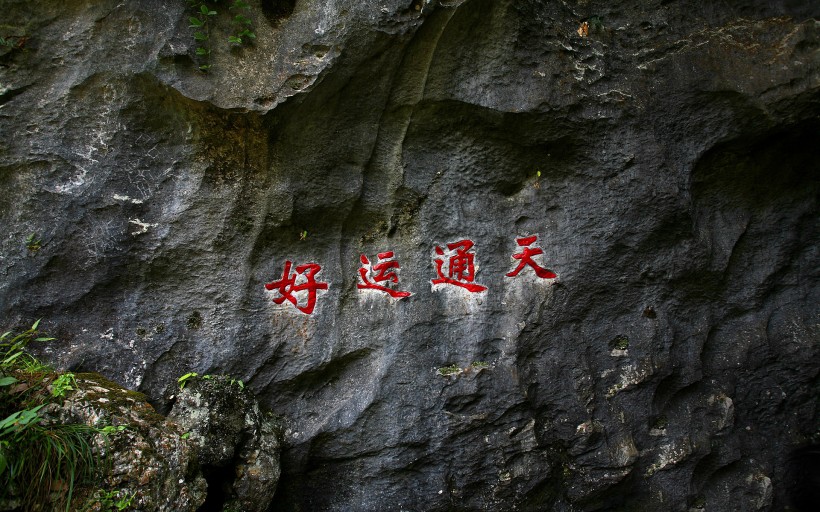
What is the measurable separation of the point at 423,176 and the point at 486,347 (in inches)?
52.3

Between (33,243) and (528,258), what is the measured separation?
3.35 meters

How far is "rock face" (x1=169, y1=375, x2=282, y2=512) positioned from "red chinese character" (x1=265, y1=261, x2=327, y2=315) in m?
0.70

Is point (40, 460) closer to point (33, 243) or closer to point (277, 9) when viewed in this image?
point (33, 243)

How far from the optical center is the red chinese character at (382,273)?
13.0 ft

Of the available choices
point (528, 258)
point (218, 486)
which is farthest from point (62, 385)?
point (528, 258)

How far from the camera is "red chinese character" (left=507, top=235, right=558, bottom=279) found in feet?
13.0

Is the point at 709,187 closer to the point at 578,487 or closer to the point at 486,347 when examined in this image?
the point at 486,347

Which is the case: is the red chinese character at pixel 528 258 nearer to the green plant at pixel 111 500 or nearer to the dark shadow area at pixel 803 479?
the dark shadow area at pixel 803 479

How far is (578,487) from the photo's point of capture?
377 cm

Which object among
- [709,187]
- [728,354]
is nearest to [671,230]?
[709,187]

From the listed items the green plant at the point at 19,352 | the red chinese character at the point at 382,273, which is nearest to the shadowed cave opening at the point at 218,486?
the green plant at the point at 19,352

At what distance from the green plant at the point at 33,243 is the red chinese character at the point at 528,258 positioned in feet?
10.4

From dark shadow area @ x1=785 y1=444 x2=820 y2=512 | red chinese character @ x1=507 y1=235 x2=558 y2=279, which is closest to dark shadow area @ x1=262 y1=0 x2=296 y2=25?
red chinese character @ x1=507 y1=235 x2=558 y2=279

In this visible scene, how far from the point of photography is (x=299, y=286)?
389 centimetres
